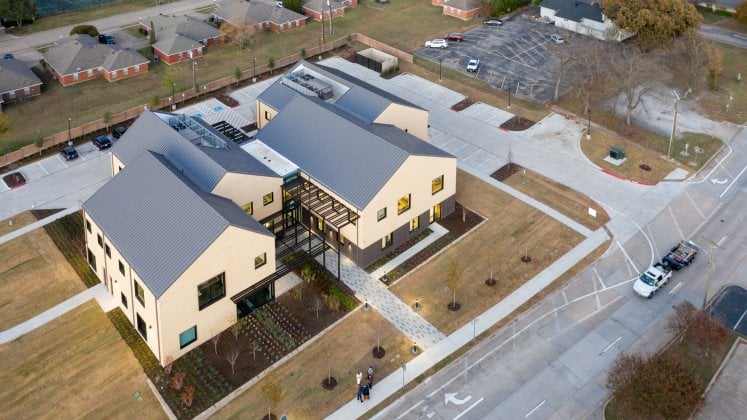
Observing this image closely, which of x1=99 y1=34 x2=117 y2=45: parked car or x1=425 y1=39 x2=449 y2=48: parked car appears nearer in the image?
x1=425 y1=39 x2=449 y2=48: parked car

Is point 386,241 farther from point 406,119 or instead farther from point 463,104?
point 463,104

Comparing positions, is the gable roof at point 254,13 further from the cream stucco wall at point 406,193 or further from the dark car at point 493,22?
the cream stucco wall at point 406,193

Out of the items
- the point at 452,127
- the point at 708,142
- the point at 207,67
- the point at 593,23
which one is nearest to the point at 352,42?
the point at 207,67

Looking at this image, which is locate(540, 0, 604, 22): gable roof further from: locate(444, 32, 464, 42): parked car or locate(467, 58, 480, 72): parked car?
locate(467, 58, 480, 72): parked car

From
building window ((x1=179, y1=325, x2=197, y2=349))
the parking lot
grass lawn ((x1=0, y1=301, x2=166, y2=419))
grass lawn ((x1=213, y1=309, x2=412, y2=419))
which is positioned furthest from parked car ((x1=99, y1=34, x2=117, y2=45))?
grass lawn ((x1=213, y1=309, x2=412, y2=419))

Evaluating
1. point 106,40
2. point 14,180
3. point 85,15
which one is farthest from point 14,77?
point 85,15

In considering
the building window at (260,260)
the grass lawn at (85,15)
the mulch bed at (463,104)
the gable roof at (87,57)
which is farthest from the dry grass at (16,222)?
the grass lawn at (85,15)
